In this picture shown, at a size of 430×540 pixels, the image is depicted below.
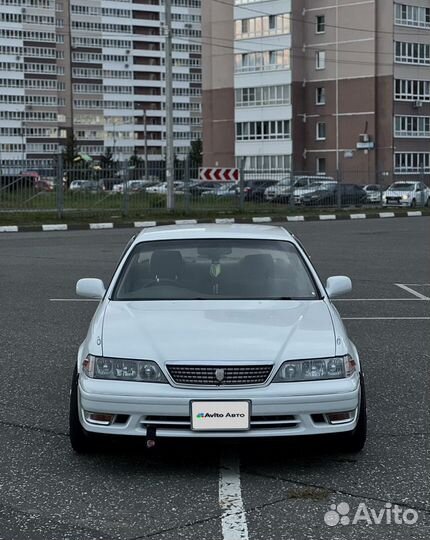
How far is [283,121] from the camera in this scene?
75.0m

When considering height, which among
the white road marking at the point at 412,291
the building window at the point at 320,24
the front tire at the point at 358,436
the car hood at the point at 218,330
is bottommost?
the white road marking at the point at 412,291

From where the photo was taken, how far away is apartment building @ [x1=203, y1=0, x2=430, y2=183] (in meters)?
71.1

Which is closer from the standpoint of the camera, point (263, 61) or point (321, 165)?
point (321, 165)

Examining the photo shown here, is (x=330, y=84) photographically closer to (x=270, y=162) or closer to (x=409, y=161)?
(x=270, y=162)

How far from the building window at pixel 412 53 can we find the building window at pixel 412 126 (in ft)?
15.3

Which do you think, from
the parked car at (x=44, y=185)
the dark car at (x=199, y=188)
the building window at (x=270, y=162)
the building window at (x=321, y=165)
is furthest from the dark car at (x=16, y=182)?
the building window at (x=321, y=165)

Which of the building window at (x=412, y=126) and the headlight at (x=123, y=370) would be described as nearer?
the headlight at (x=123, y=370)

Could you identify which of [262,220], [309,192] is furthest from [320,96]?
[262,220]

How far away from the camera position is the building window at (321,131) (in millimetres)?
74438

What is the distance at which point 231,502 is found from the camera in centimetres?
428

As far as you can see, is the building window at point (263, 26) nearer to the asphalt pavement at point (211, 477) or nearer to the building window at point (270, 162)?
the building window at point (270, 162)

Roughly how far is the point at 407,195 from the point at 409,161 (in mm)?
30669

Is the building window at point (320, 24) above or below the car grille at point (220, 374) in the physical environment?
above

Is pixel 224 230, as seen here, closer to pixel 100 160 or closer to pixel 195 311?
pixel 195 311
